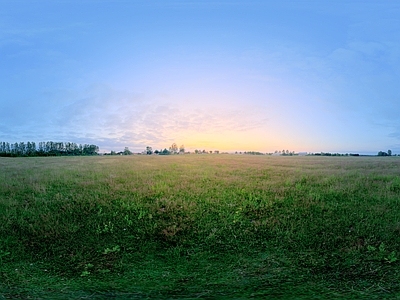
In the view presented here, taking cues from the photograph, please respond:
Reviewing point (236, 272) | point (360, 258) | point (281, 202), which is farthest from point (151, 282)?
point (281, 202)

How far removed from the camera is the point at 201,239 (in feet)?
32.5

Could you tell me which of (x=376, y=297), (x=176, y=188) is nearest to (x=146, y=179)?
(x=176, y=188)

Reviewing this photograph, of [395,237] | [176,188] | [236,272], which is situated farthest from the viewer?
[176,188]

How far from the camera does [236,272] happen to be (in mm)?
8039

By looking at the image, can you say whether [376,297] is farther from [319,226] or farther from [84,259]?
[84,259]

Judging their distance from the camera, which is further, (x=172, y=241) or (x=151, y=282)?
(x=172, y=241)

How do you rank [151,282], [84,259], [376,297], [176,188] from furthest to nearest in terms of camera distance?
[176,188]
[84,259]
[151,282]
[376,297]

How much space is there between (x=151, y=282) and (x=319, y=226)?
20.6 feet

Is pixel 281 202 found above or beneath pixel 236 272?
above

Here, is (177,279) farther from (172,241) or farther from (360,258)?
(360,258)

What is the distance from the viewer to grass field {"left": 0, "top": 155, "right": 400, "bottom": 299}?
23.9 feet

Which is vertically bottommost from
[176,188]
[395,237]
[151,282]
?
[151,282]

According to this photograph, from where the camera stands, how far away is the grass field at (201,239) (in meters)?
7.28

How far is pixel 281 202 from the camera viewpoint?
1234 cm
